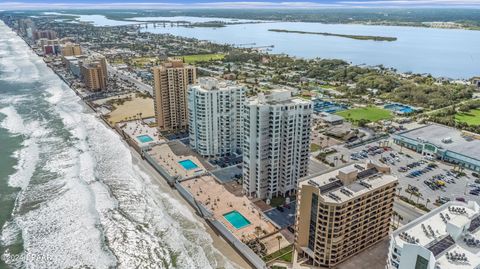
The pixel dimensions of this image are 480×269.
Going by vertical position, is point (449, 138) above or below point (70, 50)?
below

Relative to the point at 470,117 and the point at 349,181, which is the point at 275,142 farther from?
the point at 470,117

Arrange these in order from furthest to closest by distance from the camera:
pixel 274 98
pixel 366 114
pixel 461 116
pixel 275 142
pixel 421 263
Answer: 1. pixel 366 114
2. pixel 461 116
3. pixel 274 98
4. pixel 275 142
5. pixel 421 263

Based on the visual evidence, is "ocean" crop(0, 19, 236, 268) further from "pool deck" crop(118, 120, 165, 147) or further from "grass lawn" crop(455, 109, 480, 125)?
"grass lawn" crop(455, 109, 480, 125)

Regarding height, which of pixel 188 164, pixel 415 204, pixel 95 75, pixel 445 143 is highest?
pixel 95 75

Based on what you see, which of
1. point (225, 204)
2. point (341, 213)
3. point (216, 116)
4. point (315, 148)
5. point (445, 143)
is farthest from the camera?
point (315, 148)

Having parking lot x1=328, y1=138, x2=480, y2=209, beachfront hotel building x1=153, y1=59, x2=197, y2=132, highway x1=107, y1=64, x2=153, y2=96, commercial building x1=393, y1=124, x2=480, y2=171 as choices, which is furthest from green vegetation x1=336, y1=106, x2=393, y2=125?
highway x1=107, y1=64, x2=153, y2=96

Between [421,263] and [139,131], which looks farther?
[139,131]

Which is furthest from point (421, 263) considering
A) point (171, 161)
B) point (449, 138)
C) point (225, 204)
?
point (449, 138)
